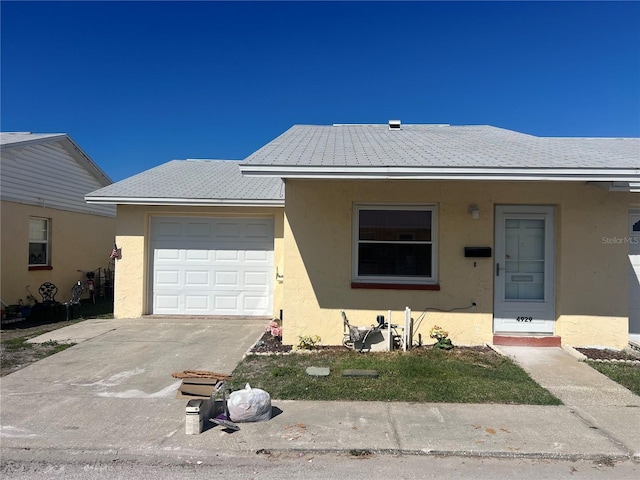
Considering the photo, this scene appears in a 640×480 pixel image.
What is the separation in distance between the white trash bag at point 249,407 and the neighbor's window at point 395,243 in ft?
10.9

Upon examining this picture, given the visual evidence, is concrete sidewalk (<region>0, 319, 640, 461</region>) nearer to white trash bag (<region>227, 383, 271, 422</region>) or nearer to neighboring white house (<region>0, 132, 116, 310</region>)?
white trash bag (<region>227, 383, 271, 422</region>)

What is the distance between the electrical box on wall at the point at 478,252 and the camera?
702 centimetres

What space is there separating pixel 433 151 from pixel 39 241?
36.6ft

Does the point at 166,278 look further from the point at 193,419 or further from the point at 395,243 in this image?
the point at 193,419

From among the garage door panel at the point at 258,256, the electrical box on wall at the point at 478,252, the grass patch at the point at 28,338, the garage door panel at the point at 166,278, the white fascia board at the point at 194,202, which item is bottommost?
the grass patch at the point at 28,338

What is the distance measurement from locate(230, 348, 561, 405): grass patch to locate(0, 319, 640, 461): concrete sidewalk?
22 cm

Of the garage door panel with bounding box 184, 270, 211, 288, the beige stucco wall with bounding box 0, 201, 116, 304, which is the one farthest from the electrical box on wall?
the beige stucco wall with bounding box 0, 201, 116, 304

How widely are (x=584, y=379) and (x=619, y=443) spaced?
1.89m

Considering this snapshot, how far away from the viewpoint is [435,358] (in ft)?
21.1

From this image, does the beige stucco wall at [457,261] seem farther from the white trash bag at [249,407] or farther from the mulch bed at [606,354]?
the white trash bag at [249,407]

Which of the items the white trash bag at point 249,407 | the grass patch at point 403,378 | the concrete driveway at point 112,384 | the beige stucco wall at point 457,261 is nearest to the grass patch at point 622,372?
the beige stucco wall at point 457,261

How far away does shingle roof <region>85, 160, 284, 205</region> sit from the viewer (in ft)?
31.7

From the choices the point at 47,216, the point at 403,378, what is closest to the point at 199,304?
the point at 47,216

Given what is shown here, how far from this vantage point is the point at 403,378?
5551mm
